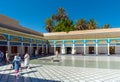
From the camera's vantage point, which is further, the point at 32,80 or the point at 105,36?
the point at 105,36

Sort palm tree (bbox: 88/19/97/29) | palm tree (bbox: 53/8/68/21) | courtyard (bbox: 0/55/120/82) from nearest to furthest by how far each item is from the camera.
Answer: courtyard (bbox: 0/55/120/82) < palm tree (bbox: 88/19/97/29) < palm tree (bbox: 53/8/68/21)

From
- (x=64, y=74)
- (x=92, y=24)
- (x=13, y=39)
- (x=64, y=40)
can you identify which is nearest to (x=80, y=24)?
(x=92, y=24)

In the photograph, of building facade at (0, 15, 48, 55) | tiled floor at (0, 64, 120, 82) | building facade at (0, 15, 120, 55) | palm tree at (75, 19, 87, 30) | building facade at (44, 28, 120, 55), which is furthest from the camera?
palm tree at (75, 19, 87, 30)

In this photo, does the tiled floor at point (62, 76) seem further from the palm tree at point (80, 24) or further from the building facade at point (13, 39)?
the palm tree at point (80, 24)

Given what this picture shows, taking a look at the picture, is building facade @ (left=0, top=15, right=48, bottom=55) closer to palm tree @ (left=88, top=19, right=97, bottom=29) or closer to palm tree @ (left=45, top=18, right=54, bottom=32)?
palm tree @ (left=45, top=18, right=54, bottom=32)

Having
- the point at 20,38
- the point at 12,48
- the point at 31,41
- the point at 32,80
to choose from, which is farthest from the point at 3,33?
the point at 32,80

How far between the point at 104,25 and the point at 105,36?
2673 centimetres

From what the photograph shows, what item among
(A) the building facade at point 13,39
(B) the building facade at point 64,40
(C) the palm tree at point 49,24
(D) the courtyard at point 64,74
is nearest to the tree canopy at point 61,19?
(C) the palm tree at point 49,24

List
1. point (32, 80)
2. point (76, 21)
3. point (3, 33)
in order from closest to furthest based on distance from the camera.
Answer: point (32, 80) < point (3, 33) < point (76, 21)

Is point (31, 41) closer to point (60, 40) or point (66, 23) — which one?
point (60, 40)

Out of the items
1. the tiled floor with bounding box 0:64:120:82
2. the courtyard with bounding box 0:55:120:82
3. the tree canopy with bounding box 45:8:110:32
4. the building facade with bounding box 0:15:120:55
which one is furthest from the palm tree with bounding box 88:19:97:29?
the tiled floor with bounding box 0:64:120:82

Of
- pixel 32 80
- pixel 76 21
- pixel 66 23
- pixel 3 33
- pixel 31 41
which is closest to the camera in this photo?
pixel 32 80

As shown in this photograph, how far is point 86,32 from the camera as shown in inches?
1479

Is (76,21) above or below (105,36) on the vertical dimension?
above
